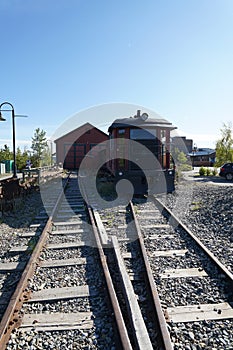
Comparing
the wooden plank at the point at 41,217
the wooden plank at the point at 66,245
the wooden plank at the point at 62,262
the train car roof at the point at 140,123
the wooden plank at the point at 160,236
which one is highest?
the train car roof at the point at 140,123

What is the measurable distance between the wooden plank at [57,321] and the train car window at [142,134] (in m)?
7.70

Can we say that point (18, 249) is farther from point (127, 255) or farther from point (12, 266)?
point (127, 255)

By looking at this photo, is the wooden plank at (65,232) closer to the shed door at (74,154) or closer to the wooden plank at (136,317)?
the wooden plank at (136,317)

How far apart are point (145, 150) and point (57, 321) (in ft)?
26.1

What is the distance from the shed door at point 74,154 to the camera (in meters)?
27.9

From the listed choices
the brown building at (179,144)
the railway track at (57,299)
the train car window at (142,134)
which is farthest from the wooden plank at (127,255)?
the brown building at (179,144)

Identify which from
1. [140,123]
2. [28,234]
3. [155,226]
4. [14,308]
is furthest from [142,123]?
[14,308]

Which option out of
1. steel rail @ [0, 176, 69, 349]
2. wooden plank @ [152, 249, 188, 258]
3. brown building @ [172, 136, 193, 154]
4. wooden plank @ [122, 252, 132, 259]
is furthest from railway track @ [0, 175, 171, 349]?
brown building @ [172, 136, 193, 154]

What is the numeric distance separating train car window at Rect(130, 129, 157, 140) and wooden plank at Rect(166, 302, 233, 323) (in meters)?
7.50

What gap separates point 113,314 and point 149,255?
1650 millimetres

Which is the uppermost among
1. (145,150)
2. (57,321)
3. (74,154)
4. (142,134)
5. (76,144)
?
(76,144)

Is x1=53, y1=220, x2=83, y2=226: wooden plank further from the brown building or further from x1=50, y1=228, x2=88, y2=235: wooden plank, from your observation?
the brown building

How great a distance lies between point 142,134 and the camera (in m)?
9.83

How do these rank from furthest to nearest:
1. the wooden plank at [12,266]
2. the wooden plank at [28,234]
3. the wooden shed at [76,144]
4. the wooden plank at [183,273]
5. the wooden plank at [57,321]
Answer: the wooden shed at [76,144], the wooden plank at [28,234], the wooden plank at [12,266], the wooden plank at [183,273], the wooden plank at [57,321]
